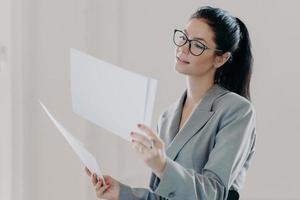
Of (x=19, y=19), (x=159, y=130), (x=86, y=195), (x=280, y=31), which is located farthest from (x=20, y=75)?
(x=280, y=31)

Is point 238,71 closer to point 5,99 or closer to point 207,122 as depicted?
point 207,122

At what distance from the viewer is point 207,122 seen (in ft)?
4.15

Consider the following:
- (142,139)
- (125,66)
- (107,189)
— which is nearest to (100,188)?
(107,189)

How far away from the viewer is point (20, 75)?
2.13 metres

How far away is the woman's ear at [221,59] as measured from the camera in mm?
1332

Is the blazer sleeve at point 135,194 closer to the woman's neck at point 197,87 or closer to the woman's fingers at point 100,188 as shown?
the woman's fingers at point 100,188

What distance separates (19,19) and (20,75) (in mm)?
212

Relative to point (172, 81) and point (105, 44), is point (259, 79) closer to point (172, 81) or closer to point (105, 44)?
point (172, 81)

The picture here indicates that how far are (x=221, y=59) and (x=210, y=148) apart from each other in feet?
0.74

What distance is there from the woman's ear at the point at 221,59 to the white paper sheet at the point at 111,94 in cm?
29

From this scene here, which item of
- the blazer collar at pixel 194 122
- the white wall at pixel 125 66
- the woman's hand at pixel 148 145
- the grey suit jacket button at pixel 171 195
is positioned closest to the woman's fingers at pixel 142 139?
the woman's hand at pixel 148 145

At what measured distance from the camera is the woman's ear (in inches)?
52.4

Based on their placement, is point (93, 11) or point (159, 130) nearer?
point (159, 130)

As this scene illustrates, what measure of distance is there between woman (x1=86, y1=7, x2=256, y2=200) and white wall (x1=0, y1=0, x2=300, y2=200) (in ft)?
A: 2.74
